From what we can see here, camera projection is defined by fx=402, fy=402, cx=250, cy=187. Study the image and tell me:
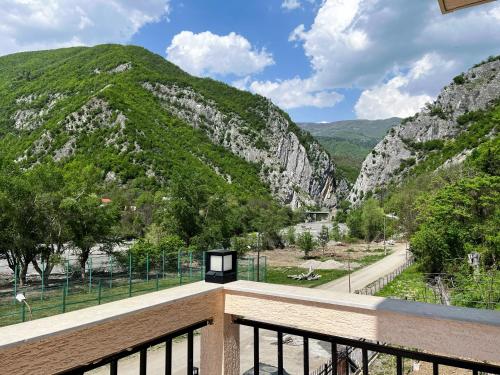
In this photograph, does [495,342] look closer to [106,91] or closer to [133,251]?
[133,251]

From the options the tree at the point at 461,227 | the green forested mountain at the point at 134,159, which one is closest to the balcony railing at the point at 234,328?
the green forested mountain at the point at 134,159

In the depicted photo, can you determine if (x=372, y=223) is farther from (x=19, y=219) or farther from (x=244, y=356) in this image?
(x=244, y=356)

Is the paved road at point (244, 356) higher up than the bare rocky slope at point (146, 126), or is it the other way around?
the bare rocky slope at point (146, 126)

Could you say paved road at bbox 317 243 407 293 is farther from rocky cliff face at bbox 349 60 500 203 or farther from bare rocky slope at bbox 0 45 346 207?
bare rocky slope at bbox 0 45 346 207

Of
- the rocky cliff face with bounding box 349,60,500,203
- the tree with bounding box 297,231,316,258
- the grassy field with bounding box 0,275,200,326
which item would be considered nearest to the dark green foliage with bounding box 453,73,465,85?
the rocky cliff face with bounding box 349,60,500,203

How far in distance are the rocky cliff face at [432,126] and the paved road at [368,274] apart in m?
19.3

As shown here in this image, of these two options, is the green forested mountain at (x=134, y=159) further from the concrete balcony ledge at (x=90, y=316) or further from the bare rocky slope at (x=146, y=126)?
the concrete balcony ledge at (x=90, y=316)

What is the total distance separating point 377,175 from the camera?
72.9m

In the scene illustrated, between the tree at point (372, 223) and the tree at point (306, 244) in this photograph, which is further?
the tree at point (372, 223)

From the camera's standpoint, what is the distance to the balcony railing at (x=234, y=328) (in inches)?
61.0

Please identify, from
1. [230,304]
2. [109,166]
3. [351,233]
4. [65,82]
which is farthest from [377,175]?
[230,304]

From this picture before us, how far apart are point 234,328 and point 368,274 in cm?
2868

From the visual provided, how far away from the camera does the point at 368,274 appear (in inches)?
1148

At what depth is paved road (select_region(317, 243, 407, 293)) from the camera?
82.4 ft
